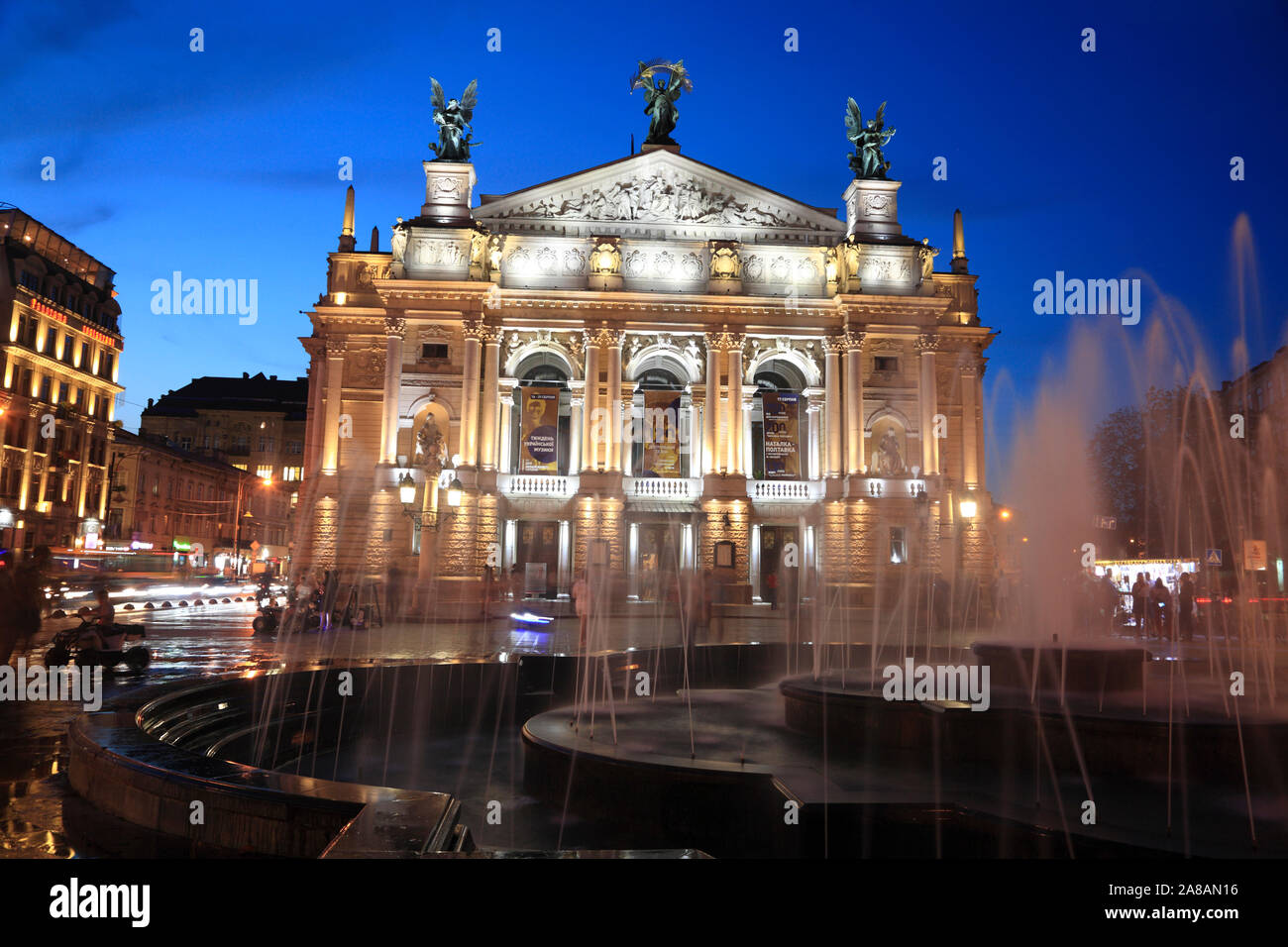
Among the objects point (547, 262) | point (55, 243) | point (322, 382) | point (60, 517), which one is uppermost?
point (55, 243)

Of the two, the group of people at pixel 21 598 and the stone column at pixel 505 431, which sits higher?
the stone column at pixel 505 431

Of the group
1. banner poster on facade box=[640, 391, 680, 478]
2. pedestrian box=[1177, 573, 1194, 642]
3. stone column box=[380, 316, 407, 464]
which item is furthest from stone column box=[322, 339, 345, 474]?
pedestrian box=[1177, 573, 1194, 642]

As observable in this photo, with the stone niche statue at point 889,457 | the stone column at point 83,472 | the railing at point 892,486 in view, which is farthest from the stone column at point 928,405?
the stone column at point 83,472

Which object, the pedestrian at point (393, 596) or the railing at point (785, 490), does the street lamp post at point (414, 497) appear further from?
the railing at point (785, 490)

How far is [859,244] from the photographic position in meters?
39.5

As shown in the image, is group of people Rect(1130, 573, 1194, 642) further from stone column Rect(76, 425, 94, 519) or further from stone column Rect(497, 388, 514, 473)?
stone column Rect(76, 425, 94, 519)

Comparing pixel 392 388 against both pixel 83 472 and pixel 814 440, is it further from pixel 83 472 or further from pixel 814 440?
pixel 83 472

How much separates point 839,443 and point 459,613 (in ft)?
68.5

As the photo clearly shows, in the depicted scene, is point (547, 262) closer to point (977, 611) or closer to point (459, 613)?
point (459, 613)

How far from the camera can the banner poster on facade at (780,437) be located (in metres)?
37.7

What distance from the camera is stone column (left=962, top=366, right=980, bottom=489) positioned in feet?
136

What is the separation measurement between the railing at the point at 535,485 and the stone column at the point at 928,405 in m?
16.2
